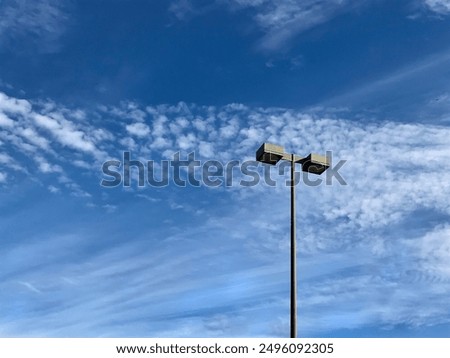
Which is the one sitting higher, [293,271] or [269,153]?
[269,153]

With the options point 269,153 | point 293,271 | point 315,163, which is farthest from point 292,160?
point 293,271

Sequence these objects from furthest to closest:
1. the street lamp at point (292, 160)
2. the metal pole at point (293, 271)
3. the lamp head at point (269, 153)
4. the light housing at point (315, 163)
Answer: the light housing at point (315, 163)
the lamp head at point (269, 153)
the street lamp at point (292, 160)
the metal pole at point (293, 271)

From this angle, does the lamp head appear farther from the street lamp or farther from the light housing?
the light housing

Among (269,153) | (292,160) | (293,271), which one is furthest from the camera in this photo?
(292,160)

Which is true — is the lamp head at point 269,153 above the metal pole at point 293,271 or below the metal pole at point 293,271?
above

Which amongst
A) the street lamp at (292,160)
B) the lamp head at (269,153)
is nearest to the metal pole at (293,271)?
the street lamp at (292,160)

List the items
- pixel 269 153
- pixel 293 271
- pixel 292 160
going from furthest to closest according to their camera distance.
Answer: pixel 292 160 → pixel 269 153 → pixel 293 271

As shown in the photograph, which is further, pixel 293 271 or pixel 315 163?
pixel 315 163

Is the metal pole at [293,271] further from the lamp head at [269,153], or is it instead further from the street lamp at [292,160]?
the lamp head at [269,153]

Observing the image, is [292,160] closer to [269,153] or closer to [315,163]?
[315,163]

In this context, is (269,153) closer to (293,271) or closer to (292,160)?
(292,160)
